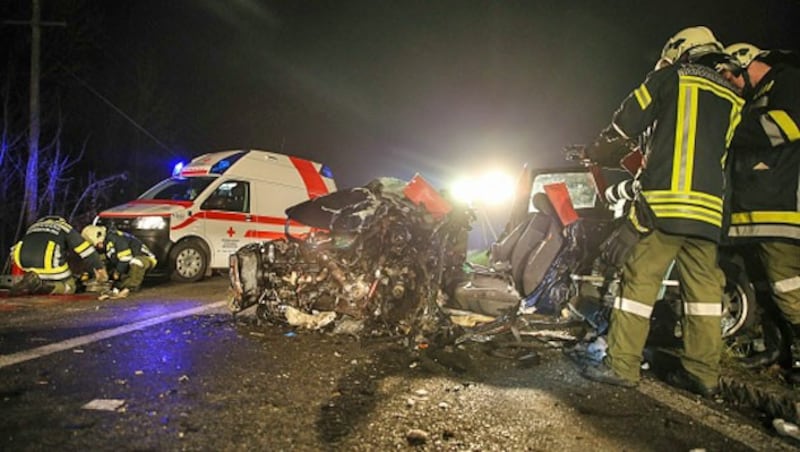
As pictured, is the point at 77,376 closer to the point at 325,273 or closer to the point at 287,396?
the point at 287,396

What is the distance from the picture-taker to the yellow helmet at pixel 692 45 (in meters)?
3.12

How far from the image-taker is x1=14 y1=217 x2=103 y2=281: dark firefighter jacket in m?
5.77

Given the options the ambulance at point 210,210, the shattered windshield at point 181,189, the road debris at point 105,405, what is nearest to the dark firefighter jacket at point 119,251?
the ambulance at point 210,210

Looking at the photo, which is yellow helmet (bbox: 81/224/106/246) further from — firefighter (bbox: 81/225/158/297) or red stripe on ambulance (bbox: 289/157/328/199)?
red stripe on ambulance (bbox: 289/157/328/199)

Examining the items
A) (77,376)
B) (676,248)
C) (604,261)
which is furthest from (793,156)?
(77,376)

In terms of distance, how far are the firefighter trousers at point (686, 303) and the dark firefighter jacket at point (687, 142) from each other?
5.3 inches

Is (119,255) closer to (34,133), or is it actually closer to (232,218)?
(232,218)

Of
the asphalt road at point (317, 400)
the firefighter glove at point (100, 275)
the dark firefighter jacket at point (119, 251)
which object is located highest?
the dark firefighter jacket at point (119, 251)

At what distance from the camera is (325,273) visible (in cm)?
410

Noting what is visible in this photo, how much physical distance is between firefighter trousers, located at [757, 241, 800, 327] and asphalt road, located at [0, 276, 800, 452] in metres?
0.82

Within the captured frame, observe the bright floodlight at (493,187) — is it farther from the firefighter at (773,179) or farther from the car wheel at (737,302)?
the firefighter at (773,179)

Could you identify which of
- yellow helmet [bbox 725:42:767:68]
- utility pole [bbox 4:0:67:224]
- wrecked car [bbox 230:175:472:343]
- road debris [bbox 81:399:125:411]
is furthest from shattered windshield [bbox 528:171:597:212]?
utility pole [bbox 4:0:67:224]

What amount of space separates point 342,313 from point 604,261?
2.19 meters

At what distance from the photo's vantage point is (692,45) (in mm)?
3148
